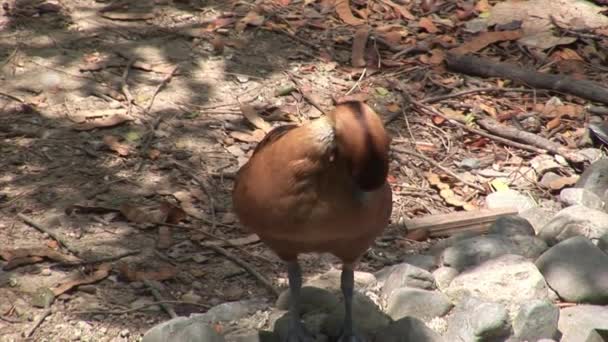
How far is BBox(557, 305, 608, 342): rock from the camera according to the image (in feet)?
13.4

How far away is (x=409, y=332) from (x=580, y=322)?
799mm

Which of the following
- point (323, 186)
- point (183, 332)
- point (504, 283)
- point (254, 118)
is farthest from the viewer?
point (254, 118)

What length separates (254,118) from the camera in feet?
19.8

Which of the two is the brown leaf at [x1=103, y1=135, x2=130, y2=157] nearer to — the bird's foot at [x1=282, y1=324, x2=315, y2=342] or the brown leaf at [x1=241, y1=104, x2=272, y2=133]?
the brown leaf at [x1=241, y1=104, x2=272, y2=133]

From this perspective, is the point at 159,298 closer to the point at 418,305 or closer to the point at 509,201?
the point at 418,305

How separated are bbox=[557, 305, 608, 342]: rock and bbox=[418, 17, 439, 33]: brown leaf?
3.38 meters

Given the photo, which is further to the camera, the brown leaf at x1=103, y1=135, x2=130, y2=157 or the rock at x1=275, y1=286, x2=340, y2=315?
the brown leaf at x1=103, y1=135, x2=130, y2=157

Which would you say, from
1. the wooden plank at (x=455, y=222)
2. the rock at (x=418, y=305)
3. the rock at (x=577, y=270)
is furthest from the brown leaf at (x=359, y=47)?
the rock at (x=418, y=305)

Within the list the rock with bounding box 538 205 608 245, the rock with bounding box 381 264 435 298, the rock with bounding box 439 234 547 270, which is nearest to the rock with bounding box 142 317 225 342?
the rock with bounding box 381 264 435 298

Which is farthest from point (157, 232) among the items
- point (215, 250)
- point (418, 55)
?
A: point (418, 55)

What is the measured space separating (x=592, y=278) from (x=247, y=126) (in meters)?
2.42

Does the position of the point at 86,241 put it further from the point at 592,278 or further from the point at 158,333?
the point at 592,278

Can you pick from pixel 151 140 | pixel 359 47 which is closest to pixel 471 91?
pixel 359 47

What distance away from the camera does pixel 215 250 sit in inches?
191
